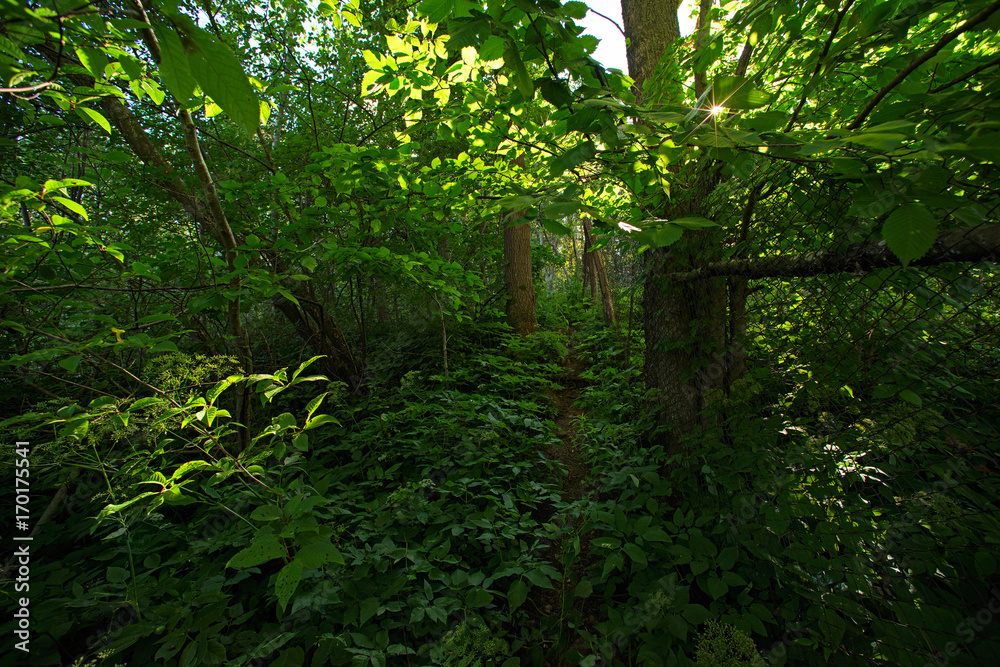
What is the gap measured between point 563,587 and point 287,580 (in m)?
1.68

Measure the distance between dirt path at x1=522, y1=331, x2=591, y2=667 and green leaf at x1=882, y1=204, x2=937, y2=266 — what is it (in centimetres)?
211

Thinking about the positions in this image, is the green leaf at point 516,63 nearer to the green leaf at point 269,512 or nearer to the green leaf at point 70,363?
the green leaf at point 269,512

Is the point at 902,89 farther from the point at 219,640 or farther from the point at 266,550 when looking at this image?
the point at 219,640

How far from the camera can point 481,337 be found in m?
6.14

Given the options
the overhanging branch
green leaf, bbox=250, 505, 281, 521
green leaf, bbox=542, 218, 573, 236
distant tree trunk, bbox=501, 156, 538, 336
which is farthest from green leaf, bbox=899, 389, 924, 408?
distant tree trunk, bbox=501, 156, 538, 336

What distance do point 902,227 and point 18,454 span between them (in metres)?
3.78

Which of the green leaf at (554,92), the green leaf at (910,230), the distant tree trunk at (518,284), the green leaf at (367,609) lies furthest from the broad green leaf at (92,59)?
the distant tree trunk at (518,284)

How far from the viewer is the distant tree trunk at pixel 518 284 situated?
676cm

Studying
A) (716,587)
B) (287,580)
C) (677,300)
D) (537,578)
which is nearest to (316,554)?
(287,580)

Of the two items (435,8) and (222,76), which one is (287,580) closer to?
(222,76)

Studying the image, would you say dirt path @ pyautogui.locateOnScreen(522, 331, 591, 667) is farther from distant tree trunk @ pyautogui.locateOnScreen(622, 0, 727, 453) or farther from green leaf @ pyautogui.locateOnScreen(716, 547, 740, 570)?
distant tree trunk @ pyautogui.locateOnScreen(622, 0, 727, 453)

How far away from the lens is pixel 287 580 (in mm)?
1182

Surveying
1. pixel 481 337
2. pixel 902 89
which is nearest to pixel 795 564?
pixel 902 89

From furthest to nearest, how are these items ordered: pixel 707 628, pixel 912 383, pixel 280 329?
pixel 280 329 → pixel 707 628 → pixel 912 383
